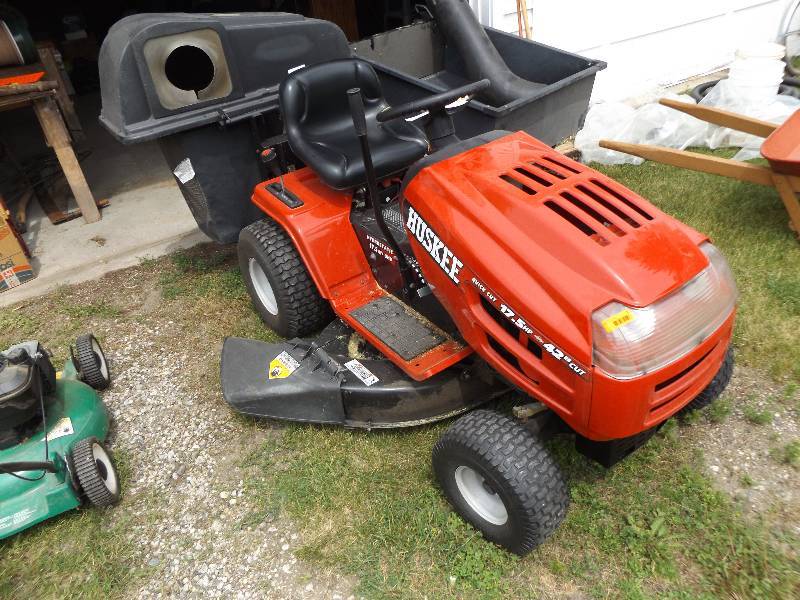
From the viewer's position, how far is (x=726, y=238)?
3449mm

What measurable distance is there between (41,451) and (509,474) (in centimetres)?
172

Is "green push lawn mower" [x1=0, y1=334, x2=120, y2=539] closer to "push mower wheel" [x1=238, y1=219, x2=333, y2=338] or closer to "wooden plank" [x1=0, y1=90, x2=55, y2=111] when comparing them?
"push mower wheel" [x1=238, y1=219, x2=333, y2=338]

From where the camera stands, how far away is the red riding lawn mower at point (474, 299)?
167cm

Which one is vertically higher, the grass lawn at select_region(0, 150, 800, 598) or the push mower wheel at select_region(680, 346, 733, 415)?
the push mower wheel at select_region(680, 346, 733, 415)

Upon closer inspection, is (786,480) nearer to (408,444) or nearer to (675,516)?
(675,516)

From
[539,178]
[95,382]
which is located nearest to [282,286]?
[95,382]

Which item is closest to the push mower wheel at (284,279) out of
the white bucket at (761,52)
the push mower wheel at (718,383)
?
the push mower wheel at (718,383)

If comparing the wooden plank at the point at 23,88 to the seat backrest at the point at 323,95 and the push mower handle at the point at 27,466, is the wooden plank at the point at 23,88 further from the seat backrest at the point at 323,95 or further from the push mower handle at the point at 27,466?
the push mower handle at the point at 27,466

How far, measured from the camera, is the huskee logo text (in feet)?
6.50

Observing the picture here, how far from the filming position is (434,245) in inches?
80.9

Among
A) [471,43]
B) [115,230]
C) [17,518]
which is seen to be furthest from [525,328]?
[115,230]

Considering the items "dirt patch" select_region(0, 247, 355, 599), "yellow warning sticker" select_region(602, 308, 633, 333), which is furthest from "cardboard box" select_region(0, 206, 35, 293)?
"yellow warning sticker" select_region(602, 308, 633, 333)

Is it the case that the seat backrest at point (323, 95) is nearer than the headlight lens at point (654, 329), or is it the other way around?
the headlight lens at point (654, 329)

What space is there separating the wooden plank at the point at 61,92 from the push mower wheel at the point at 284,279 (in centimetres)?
370
